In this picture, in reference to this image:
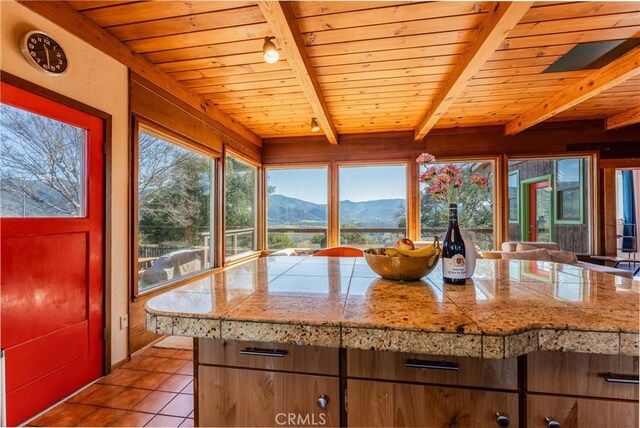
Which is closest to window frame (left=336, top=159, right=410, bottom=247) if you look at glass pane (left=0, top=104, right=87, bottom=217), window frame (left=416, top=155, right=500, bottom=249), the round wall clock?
window frame (left=416, top=155, right=500, bottom=249)

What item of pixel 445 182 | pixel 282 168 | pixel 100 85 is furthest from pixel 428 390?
pixel 282 168

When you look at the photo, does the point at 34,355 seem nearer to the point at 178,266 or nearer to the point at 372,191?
the point at 178,266

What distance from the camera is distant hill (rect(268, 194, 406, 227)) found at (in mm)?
4922

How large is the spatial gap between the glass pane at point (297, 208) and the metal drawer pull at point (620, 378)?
430 centimetres

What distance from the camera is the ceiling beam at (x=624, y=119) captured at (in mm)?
3807

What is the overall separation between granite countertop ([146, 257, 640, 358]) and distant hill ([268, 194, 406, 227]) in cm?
367

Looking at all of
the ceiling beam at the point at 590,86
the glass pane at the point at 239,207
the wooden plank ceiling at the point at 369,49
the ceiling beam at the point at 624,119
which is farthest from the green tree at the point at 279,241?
the ceiling beam at the point at 624,119

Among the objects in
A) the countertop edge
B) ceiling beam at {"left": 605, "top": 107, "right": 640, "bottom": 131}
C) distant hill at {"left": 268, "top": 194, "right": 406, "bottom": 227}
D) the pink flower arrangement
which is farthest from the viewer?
distant hill at {"left": 268, "top": 194, "right": 406, "bottom": 227}

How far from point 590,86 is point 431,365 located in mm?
3453

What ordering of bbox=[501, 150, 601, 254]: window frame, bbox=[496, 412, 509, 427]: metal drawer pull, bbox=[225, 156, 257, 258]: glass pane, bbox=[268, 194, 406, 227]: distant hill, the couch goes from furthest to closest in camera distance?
bbox=[268, 194, 406, 227]: distant hill, bbox=[501, 150, 601, 254]: window frame, bbox=[225, 156, 257, 258]: glass pane, the couch, bbox=[496, 412, 509, 427]: metal drawer pull

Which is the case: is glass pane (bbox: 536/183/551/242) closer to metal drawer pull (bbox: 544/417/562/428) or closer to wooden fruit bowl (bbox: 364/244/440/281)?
wooden fruit bowl (bbox: 364/244/440/281)

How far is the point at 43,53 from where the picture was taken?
1.75 metres

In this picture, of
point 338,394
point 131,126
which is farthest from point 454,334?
point 131,126

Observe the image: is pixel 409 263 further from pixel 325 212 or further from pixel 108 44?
pixel 325 212
